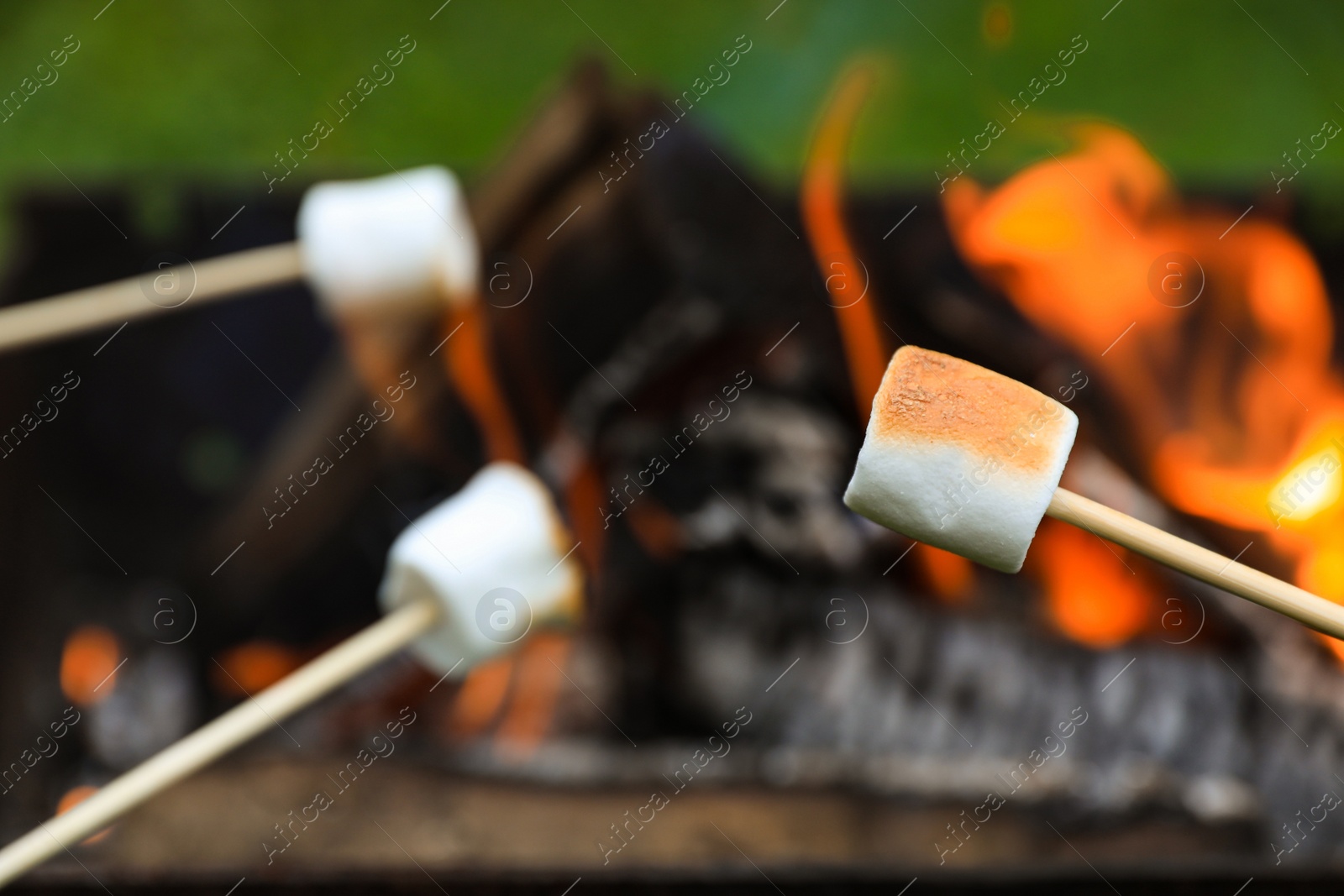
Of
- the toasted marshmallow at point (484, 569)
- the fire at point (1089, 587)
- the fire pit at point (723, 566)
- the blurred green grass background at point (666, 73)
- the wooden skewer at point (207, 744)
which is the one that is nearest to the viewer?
the wooden skewer at point (207, 744)

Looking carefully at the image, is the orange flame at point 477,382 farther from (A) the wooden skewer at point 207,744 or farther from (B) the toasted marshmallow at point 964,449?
(B) the toasted marshmallow at point 964,449

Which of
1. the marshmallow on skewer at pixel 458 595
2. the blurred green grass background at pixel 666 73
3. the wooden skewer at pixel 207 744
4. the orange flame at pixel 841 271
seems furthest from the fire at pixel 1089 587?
the blurred green grass background at pixel 666 73

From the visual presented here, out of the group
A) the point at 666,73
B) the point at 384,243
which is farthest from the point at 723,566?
the point at 666,73

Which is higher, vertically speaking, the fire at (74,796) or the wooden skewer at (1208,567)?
the fire at (74,796)

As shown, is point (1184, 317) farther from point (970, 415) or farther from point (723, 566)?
point (970, 415)

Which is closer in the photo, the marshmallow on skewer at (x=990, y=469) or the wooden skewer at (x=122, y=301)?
the marshmallow on skewer at (x=990, y=469)

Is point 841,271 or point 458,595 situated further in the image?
point 841,271

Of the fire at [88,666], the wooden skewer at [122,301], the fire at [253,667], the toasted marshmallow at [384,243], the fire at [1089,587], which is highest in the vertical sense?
the wooden skewer at [122,301]
